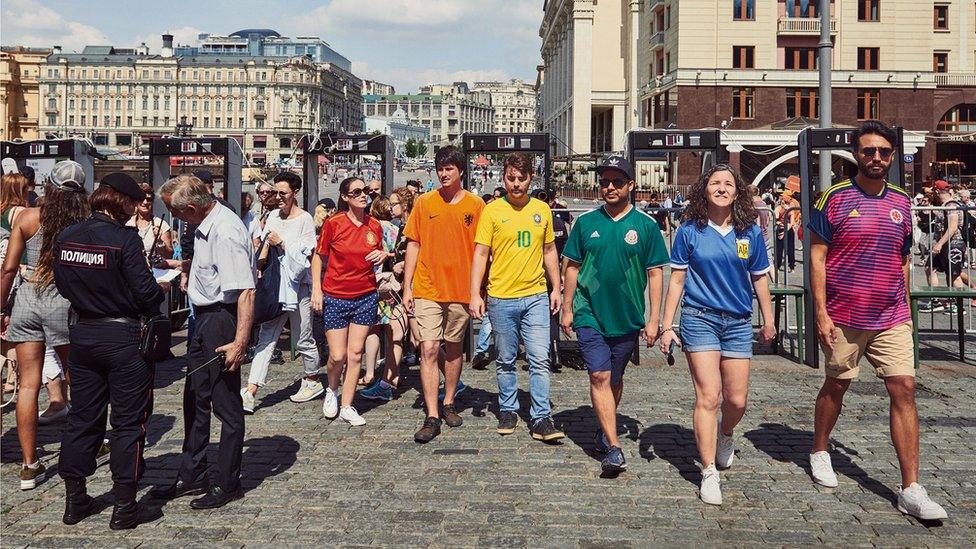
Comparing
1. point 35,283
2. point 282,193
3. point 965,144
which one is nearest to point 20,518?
point 35,283

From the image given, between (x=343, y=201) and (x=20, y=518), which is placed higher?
(x=343, y=201)

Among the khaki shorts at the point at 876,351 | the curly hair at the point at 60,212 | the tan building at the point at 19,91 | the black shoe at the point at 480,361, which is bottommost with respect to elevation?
the black shoe at the point at 480,361

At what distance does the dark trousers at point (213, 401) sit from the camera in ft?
18.3

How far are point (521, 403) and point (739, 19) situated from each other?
47.1 metres

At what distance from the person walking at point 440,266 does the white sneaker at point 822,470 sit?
273 cm

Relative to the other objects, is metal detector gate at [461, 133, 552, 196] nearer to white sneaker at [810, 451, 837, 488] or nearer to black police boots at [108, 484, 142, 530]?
white sneaker at [810, 451, 837, 488]

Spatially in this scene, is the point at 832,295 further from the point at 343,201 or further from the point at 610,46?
the point at 610,46

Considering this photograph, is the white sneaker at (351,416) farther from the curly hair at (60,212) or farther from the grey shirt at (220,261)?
the curly hair at (60,212)

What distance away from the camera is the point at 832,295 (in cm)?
577

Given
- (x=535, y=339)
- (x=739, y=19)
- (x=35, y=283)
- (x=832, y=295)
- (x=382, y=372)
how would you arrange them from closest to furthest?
(x=832, y=295) < (x=35, y=283) < (x=535, y=339) < (x=382, y=372) < (x=739, y=19)

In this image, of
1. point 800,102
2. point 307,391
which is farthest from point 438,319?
point 800,102

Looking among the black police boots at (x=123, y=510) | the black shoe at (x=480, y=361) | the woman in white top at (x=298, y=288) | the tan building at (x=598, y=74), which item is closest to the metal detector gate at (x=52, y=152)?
the woman in white top at (x=298, y=288)

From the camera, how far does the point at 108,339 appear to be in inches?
203

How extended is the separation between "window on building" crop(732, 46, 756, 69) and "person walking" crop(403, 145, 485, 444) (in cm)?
Result: 4721
